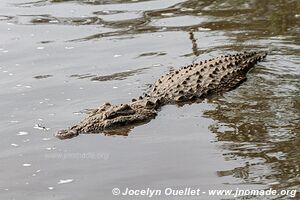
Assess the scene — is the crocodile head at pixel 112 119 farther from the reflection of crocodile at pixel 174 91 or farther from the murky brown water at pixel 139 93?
the murky brown water at pixel 139 93

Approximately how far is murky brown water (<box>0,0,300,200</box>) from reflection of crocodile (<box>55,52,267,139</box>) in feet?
0.71

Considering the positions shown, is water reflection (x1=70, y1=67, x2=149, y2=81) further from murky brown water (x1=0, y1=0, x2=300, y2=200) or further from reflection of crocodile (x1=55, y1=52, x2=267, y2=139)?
reflection of crocodile (x1=55, y1=52, x2=267, y2=139)

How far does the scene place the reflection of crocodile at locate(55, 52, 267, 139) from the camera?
9852 mm

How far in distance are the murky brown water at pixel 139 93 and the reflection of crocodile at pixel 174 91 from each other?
0.22 metres

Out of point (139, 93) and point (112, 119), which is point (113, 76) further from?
point (112, 119)

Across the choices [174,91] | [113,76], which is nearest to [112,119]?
[174,91]

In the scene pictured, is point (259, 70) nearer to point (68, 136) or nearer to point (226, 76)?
point (226, 76)

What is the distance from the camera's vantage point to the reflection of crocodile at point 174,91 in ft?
32.3

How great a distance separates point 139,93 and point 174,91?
0.75 metres

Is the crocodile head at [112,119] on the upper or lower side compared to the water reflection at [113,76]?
lower

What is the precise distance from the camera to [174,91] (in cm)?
1098

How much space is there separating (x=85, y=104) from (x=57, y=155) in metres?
2.10

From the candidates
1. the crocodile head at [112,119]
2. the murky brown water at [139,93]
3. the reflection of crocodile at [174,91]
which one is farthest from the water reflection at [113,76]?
the crocodile head at [112,119]

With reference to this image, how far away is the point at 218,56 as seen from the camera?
12.9 meters
